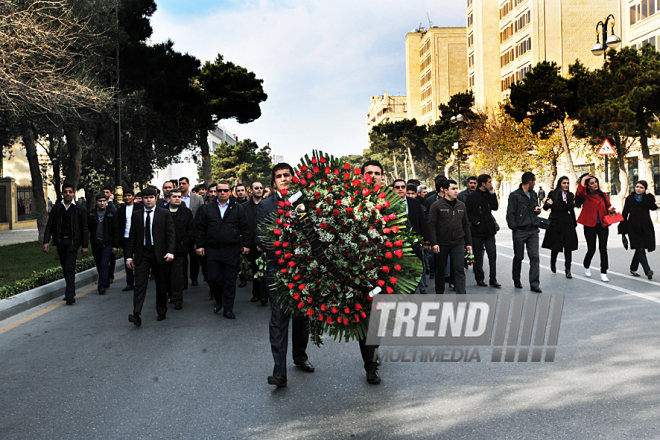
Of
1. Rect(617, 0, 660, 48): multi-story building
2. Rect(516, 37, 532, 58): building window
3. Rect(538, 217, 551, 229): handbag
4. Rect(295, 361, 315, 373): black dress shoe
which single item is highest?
Rect(516, 37, 532, 58): building window

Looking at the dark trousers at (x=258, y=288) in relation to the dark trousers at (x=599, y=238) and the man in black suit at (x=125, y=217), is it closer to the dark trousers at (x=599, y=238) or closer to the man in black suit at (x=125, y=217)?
the man in black suit at (x=125, y=217)

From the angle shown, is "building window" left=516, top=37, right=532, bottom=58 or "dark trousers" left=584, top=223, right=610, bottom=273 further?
"building window" left=516, top=37, right=532, bottom=58

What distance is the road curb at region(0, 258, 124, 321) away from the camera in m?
8.52

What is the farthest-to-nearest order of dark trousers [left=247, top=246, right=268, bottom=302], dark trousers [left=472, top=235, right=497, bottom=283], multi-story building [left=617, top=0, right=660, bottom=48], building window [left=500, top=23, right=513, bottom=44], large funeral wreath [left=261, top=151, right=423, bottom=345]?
building window [left=500, top=23, right=513, bottom=44]
multi-story building [left=617, top=0, right=660, bottom=48]
dark trousers [left=472, top=235, right=497, bottom=283]
dark trousers [left=247, top=246, right=268, bottom=302]
large funeral wreath [left=261, top=151, right=423, bottom=345]

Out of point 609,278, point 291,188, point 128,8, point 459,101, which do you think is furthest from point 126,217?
point 459,101

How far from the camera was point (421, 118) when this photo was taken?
10669cm

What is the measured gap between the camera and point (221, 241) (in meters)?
8.30

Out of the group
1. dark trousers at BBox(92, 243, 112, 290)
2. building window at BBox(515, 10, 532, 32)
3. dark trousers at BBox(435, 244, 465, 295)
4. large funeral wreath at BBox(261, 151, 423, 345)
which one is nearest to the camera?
large funeral wreath at BBox(261, 151, 423, 345)

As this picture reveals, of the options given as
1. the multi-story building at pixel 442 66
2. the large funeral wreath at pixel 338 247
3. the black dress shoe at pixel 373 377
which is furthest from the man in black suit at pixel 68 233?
the multi-story building at pixel 442 66

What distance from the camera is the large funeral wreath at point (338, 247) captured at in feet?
14.8

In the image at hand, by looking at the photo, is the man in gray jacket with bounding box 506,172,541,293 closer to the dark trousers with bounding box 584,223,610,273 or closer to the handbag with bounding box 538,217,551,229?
the handbag with bounding box 538,217,551,229

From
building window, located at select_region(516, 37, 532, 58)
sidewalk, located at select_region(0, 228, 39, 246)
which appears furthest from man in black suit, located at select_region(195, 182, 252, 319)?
building window, located at select_region(516, 37, 532, 58)

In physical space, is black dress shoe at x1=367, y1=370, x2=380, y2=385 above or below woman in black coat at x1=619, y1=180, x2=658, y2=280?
below

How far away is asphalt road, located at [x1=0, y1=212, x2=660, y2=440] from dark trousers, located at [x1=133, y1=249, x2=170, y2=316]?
0.48 m
